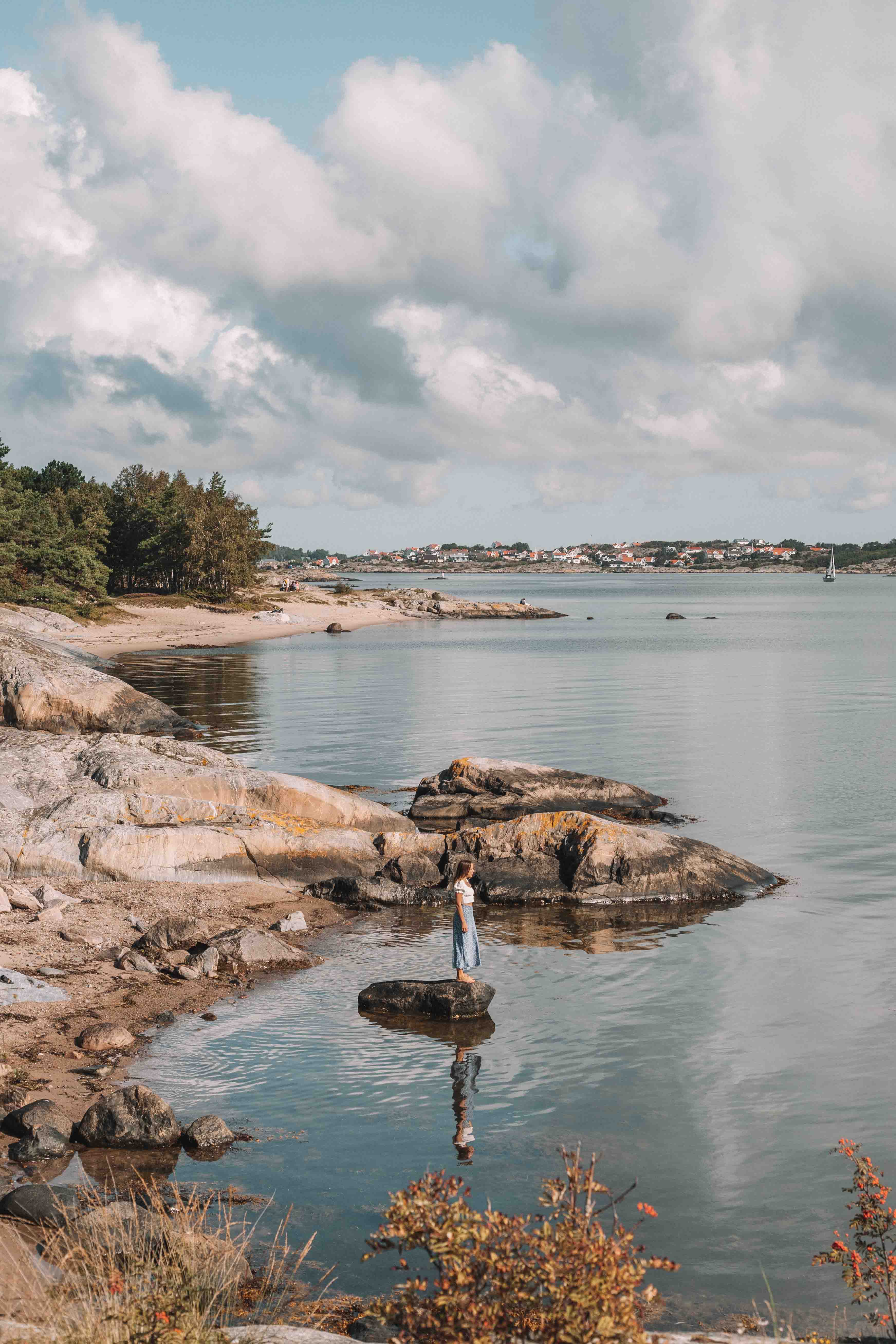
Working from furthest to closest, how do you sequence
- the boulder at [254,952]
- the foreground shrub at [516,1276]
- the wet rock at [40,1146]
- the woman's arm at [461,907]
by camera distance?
the boulder at [254,952], the woman's arm at [461,907], the wet rock at [40,1146], the foreground shrub at [516,1276]

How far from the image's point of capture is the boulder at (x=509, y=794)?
2462 cm

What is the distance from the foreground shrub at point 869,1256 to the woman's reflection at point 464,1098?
10.4 ft

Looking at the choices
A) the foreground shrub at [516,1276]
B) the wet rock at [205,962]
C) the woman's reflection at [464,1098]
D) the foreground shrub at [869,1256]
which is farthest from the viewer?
the wet rock at [205,962]

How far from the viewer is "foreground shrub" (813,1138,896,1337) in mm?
7008

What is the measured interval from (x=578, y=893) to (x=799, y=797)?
10785mm

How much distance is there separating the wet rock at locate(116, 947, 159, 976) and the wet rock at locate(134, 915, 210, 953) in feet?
1.62

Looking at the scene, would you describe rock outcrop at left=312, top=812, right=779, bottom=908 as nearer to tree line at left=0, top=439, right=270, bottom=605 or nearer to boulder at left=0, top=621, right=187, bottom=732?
boulder at left=0, top=621, right=187, bottom=732

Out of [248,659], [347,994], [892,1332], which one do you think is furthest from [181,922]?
[248,659]

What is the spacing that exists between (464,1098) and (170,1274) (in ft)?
15.9

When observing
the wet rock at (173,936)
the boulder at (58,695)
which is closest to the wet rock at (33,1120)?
the wet rock at (173,936)

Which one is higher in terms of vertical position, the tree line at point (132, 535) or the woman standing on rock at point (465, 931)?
the tree line at point (132, 535)

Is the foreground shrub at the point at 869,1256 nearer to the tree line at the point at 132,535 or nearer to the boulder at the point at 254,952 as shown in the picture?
the boulder at the point at 254,952

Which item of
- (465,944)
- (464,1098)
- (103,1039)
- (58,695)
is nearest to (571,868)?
(465,944)

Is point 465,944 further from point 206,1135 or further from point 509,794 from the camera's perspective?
point 509,794
